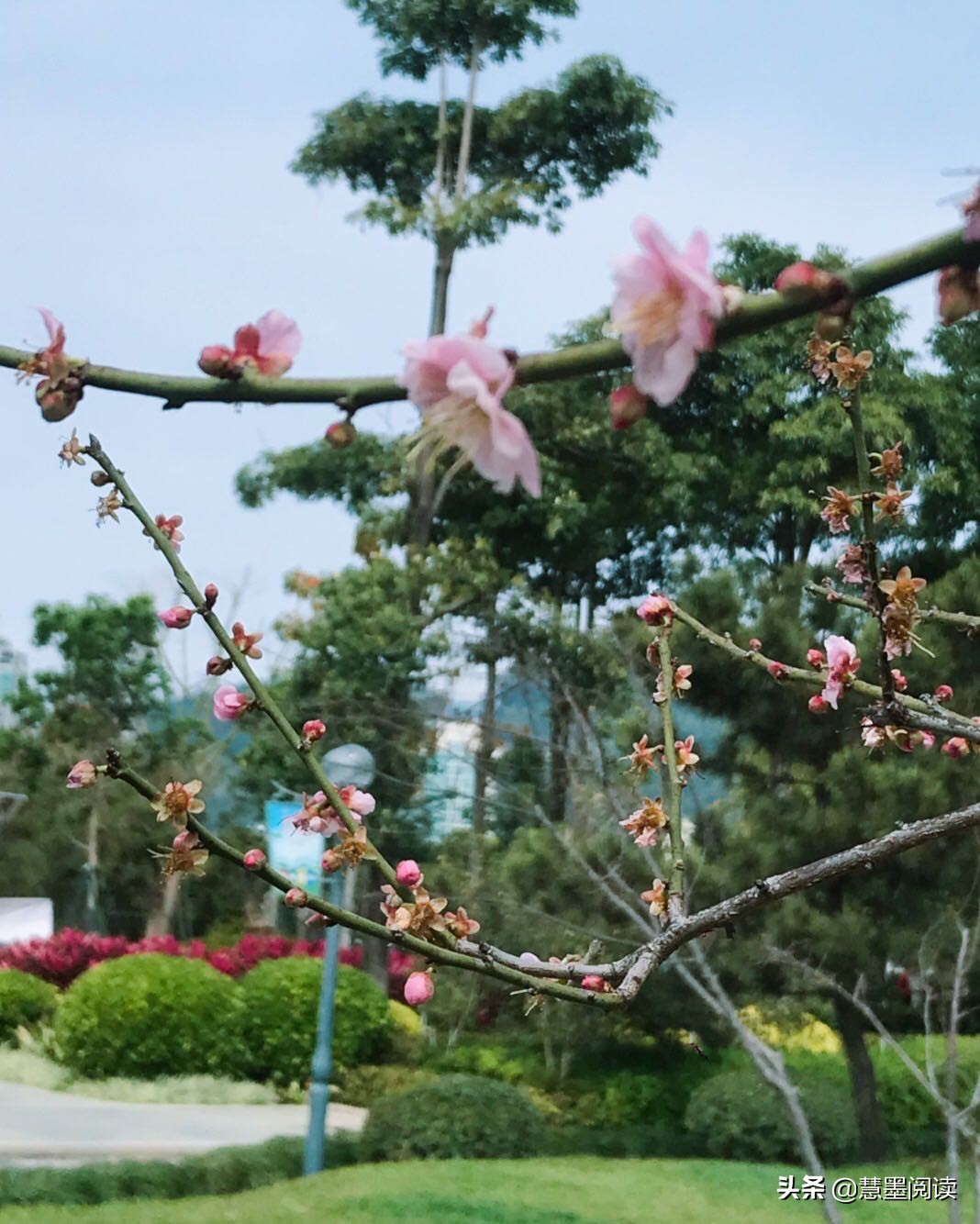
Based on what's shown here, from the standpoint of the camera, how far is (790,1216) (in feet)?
17.4

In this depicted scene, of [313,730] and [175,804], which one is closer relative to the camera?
[175,804]

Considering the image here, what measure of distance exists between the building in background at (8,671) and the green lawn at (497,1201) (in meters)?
7.55

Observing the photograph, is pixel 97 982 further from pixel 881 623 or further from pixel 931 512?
pixel 881 623

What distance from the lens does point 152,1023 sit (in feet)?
29.0

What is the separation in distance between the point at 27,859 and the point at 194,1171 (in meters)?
7.43

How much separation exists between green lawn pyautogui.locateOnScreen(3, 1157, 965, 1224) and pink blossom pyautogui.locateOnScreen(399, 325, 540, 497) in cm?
488

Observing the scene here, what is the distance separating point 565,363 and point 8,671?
1304 cm

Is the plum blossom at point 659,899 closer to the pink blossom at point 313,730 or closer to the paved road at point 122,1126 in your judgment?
the pink blossom at point 313,730

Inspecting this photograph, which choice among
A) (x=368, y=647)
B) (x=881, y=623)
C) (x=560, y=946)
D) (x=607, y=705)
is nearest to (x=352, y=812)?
(x=881, y=623)

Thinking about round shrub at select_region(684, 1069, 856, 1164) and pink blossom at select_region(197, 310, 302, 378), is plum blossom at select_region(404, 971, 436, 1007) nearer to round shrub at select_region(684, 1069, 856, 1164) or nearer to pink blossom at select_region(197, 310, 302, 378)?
pink blossom at select_region(197, 310, 302, 378)

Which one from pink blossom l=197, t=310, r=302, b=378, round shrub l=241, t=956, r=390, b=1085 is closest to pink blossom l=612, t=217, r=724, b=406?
pink blossom l=197, t=310, r=302, b=378

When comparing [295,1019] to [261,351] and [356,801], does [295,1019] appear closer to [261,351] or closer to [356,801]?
[356,801]

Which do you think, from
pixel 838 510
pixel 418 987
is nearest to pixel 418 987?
pixel 418 987

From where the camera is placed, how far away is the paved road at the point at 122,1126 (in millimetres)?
6957
